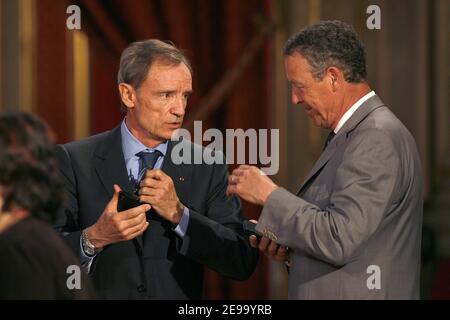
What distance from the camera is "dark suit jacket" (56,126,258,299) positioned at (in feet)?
7.59

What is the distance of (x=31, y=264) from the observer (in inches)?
62.4

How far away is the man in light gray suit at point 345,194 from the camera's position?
77.6 inches

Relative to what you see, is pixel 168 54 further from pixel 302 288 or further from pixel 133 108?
pixel 302 288

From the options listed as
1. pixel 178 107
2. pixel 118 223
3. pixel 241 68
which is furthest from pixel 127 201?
pixel 241 68

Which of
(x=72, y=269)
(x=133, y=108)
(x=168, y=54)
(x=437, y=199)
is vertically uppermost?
(x=168, y=54)

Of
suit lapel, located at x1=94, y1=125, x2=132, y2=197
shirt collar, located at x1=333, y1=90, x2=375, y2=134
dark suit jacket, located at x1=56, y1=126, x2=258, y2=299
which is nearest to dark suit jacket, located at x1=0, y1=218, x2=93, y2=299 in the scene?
dark suit jacket, located at x1=56, y1=126, x2=258, y2=299

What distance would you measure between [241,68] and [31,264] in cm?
291

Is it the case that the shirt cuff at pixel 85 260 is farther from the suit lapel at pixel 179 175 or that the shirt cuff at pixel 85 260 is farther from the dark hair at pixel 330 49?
the dark hair at pixel 330 49

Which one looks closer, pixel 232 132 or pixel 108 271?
pixel 108 271

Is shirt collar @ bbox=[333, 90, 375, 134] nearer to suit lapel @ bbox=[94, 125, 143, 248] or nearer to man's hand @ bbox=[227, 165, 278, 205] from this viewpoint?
man's hand @ bbox=[227, 165, 278, 205]

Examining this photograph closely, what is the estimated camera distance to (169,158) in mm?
2432
